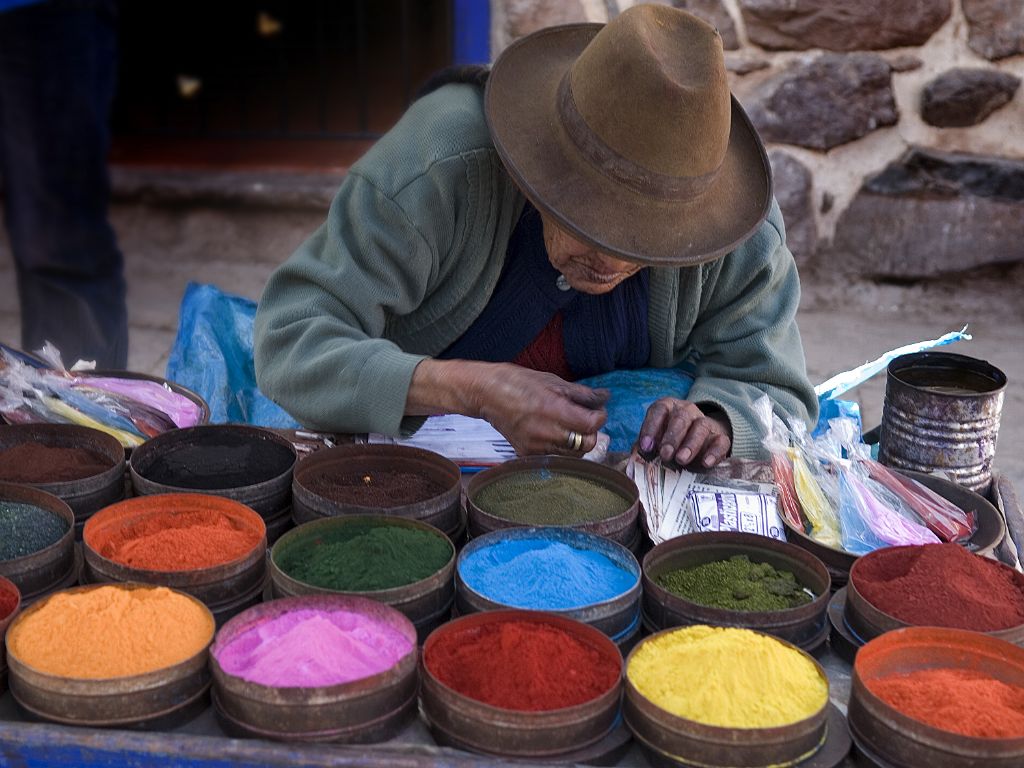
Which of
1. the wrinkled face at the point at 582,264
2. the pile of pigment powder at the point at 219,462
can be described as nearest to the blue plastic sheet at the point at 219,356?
the pile of pigment powder at the point at 219,462

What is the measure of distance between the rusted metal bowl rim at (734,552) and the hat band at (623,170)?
50 cm

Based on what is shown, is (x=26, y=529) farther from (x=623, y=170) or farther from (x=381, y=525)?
(x=623, y=170)

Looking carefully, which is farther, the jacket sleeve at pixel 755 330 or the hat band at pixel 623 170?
the jacket sleeve at pixel 755 330

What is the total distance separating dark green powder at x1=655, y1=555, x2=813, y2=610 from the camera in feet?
5.11

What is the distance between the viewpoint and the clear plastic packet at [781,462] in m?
1.87

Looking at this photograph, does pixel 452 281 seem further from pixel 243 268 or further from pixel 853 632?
pixel 243 268

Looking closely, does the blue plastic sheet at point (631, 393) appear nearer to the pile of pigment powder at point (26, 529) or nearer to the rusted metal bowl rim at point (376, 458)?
the rusted metal bowl rim at point (376, 458)

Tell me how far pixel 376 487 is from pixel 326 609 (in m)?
0.40

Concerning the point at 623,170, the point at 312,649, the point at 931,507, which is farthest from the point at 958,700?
the point at 623,170

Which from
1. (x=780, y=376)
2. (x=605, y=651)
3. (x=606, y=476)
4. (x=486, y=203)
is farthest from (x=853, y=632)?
(x=486, y=203)

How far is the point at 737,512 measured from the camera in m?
1.86

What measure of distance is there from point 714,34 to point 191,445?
3.41 feet

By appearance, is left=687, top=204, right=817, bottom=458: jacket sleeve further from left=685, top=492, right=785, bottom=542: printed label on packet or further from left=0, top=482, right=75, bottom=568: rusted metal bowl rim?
left=0, top=482, right=75, bottom=568: rusted metal bowl rim

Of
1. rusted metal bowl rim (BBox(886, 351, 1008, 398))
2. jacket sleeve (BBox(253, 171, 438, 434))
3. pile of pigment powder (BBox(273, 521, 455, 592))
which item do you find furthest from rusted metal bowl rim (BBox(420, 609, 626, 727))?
rusted metal bowl rim (BBox(886, 351, 1008, 398))
